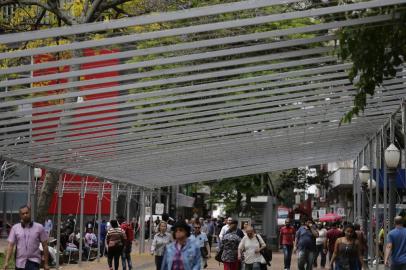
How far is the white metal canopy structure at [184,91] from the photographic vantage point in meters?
12.4

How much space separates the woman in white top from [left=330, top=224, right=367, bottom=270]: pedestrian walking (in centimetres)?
187

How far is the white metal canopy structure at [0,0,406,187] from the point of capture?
1240cm

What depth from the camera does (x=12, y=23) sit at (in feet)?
89.0

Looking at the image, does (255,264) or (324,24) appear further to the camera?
(255,264)

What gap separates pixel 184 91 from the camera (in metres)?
16.0

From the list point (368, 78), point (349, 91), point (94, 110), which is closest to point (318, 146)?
point (349, 91)

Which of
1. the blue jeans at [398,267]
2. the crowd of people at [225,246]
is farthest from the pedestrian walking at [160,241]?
the blue jeans at [398,267]

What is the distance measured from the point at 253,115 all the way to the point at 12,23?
31.9 ft

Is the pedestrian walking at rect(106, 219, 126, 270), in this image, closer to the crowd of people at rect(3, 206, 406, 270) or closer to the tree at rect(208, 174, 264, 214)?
the crowd of people at rect(3, 206, 406, 270)

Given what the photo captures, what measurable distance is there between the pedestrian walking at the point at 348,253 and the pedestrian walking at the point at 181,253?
6.79m

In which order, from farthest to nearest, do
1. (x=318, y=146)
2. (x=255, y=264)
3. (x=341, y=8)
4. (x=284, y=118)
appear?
(x=318, y=146), (x=284, y=118), (x=255, y=264), (x=341, y=8)

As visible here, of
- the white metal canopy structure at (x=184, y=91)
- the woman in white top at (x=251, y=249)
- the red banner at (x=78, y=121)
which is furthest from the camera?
the woman in white top at (x=251, y=249)

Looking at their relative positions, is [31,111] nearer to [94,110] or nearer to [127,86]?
[94,110]

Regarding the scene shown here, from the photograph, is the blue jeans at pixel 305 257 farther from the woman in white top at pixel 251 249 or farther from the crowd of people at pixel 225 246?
the woman in white top at pixel 251 249
